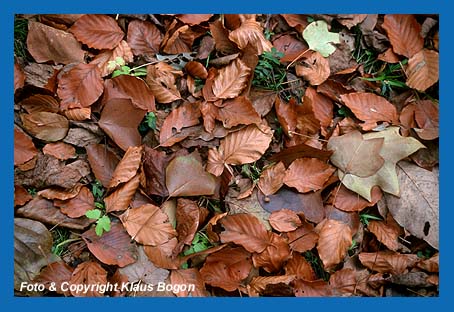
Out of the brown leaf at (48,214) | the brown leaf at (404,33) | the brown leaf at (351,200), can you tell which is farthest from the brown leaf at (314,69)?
the brown leaf at (48,214)

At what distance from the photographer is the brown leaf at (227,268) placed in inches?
68.1

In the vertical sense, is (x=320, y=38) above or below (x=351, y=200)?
above

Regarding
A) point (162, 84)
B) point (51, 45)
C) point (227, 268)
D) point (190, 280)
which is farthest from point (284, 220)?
point (51, 45)

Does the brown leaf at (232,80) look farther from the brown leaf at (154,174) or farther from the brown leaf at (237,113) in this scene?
the brown leaf at (154,174)

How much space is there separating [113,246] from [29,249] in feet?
0.80

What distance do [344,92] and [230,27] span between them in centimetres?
43

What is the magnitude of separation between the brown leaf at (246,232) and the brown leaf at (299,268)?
0.32ft

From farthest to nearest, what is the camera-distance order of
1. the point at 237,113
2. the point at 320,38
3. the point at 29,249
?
the point at 320,38, the point at 237,113, the point at 29,249

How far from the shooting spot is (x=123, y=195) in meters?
1.74

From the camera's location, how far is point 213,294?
1.74m

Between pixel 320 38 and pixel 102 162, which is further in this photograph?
pixel 320 38

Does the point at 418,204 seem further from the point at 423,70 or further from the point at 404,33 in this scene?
the point at 404,33

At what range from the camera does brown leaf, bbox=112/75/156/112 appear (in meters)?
1.81

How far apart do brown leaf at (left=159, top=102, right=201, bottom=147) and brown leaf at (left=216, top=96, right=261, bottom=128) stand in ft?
0.25
